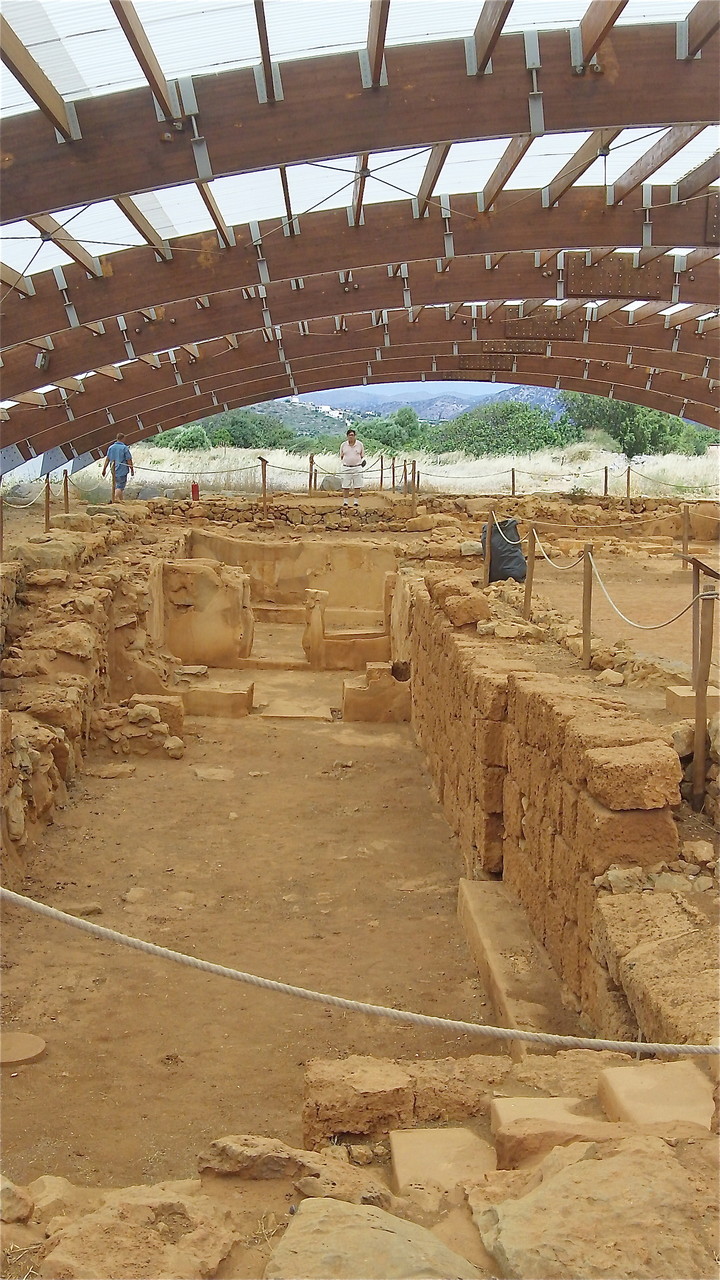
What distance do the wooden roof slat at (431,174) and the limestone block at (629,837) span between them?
8220 millimetres

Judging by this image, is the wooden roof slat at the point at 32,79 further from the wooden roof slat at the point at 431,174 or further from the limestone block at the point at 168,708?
the limestone block at the point at 168,708

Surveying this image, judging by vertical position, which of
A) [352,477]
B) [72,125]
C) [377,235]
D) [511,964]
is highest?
[377,235]

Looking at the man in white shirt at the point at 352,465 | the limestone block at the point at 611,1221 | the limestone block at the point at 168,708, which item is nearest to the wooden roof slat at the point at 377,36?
the limestone block at the point at 168,708

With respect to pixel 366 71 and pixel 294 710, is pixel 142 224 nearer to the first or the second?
pixel 366 71

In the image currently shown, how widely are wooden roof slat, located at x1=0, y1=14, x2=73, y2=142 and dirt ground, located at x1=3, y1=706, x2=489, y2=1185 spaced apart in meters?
6.01

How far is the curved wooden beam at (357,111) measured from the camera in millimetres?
9062

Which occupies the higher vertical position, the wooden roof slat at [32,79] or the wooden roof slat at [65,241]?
the wooden roof slat at [32,79]

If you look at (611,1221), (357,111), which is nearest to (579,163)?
(357,111)

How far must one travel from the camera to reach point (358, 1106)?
3756 millimetres

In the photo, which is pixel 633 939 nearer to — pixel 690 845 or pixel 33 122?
pixel 690 845

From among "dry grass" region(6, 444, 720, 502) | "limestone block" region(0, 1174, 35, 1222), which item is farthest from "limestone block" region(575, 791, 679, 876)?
"dry grass" region(6, 444, 720, 502)

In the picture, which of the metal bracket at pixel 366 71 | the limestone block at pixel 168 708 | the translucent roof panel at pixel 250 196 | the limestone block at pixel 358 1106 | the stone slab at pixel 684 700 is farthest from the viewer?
the translucent roof panel at pixel 250 196

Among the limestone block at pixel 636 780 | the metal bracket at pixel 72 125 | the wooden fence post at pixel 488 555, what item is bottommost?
the limestone block at pixel 636 780

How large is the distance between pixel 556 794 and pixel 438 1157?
8.39 feet
